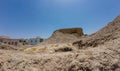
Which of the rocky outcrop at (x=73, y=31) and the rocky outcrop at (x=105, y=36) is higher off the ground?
the rocky outcrop at (x=73, y=31)

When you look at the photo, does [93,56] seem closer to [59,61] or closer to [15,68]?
[59,61]

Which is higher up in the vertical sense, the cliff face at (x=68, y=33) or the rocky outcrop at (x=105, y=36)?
the cliff face at (x=68, y=33)

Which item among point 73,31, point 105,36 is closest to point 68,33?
point 73,31

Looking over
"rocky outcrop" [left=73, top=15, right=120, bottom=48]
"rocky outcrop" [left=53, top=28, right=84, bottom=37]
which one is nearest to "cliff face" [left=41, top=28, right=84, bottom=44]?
"rocky outcrop" [left=53, top=28, right=84, bottom=37]

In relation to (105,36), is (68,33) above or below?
above

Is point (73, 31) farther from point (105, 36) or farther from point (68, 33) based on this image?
point (105, 36)

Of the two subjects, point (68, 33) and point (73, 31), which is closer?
point (68, 33)

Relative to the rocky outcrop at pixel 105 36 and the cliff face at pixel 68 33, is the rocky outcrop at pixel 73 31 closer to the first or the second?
the cliff face at pixel 68 33

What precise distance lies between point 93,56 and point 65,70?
3.21 feet

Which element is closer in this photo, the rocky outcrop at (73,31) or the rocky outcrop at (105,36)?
the rocky outcrop at (105,36)

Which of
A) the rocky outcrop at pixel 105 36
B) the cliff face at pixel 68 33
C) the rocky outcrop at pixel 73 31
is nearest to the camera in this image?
the rocky outcrop at pixel 105 36

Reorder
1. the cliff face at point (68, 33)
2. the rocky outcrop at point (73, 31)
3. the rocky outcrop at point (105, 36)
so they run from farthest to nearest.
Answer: the rocky outcrop at point (73, 31) → the cliff face at point (68, 33) → the rocky outcrop at point (105, 36)

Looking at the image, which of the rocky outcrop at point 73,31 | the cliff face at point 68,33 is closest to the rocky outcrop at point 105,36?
the cliff face at point 68,33

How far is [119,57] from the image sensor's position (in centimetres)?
461
